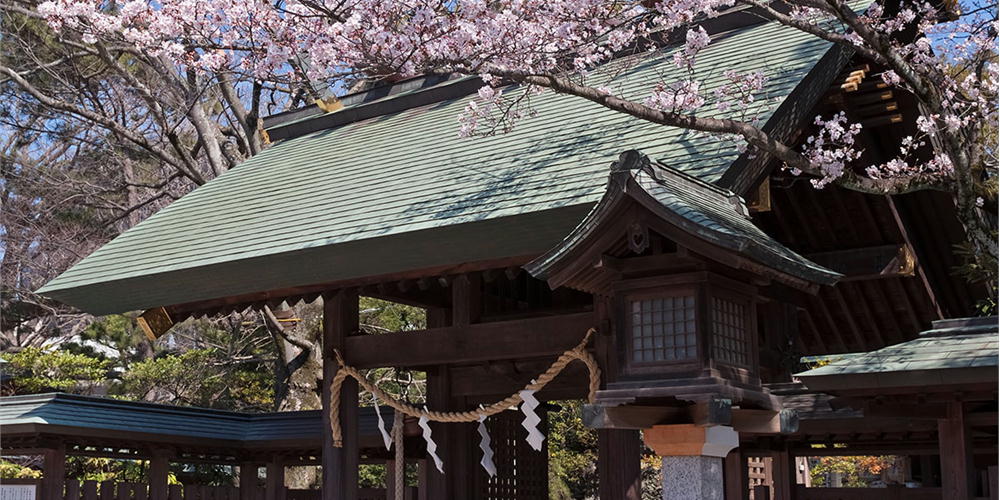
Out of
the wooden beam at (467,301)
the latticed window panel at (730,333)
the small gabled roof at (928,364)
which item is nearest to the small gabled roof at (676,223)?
the latticed window panel at (730,333)

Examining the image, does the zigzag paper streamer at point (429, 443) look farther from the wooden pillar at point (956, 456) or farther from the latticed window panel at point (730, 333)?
the wooden pillar at point (956, 456)

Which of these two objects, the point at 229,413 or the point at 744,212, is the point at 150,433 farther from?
the point at 744,212

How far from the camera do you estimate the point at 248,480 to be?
12539 millimetres

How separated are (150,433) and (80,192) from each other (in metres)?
9.06

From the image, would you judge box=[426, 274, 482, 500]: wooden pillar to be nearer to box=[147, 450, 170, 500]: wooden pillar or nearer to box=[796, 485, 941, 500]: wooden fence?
box=[796, 485, 941, 500]: wooden fence

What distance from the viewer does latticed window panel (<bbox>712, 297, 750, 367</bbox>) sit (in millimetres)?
6668

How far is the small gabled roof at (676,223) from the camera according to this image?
20.5ft

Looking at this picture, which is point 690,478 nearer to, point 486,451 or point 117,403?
point 486,451

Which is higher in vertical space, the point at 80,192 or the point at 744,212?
the point at 80,192

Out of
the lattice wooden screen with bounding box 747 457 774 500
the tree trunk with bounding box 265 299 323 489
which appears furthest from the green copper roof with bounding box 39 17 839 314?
the tree trunk with bounding box 265 299 323 489

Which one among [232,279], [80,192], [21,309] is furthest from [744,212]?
[21,309]

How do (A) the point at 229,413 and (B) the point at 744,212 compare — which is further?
(A) the point at 229,413

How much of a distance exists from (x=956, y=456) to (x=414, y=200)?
14.0 ft

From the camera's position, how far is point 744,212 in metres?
7.23
